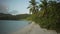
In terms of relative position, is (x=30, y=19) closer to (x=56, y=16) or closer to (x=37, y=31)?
(x=37, y=31)

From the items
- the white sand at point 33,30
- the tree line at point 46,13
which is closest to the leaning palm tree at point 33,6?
the tree line at point 46,13

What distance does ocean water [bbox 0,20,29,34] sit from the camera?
1654 mm

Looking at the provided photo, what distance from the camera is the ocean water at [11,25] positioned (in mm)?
1654

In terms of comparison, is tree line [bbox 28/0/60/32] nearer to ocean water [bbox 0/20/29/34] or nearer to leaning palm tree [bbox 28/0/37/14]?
leaning palm tree [bbox 28/0/37/14]

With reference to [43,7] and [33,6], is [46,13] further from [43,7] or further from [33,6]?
[33,6]

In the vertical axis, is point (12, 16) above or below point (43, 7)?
below

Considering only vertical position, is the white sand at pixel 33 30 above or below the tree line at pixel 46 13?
below

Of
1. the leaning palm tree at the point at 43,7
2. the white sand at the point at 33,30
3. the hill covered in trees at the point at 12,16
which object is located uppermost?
the leaning palm tree at the point at 43,7

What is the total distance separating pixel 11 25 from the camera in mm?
1688

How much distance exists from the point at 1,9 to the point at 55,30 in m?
0.80

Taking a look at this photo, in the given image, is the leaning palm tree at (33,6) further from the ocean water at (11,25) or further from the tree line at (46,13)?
the ocean water at (11,25)

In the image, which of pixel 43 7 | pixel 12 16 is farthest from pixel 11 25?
pixel 43 7

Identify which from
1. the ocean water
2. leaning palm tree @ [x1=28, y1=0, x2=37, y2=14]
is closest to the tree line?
leaning palm tree @ [x1=28, y1=0, x2=37, y2=14]

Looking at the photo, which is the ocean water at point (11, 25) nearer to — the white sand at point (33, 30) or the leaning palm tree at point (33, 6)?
the white sand at point (33, 30)
